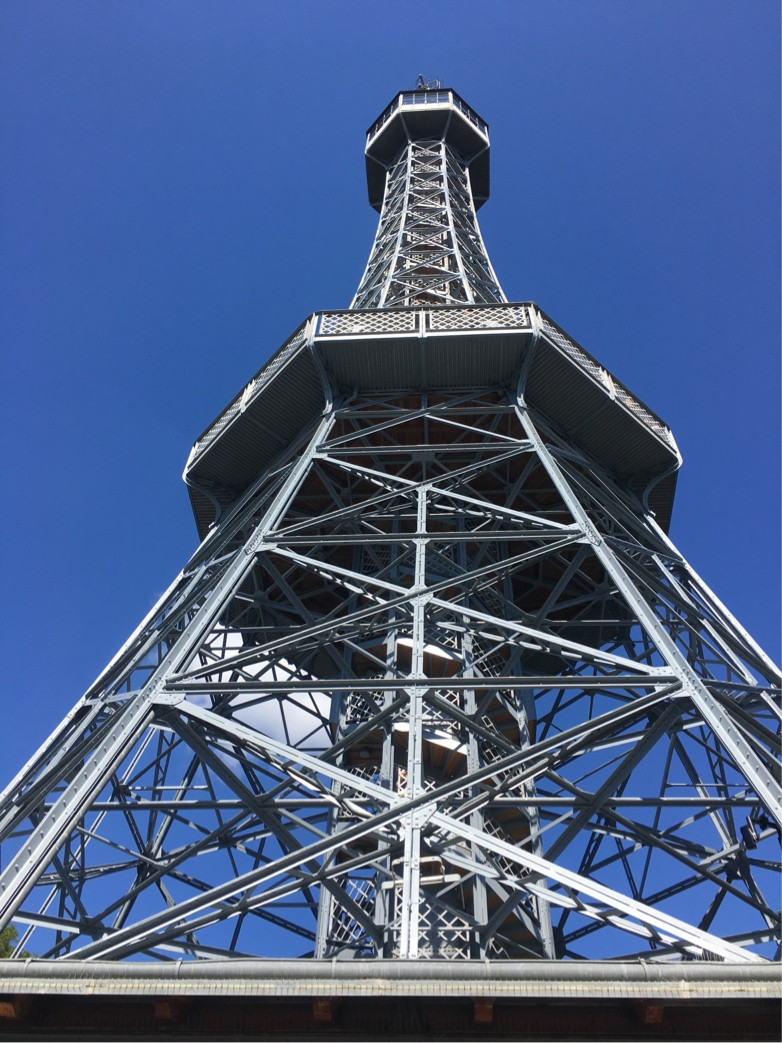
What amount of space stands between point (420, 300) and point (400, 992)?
18989mm

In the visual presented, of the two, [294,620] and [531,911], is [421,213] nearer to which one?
[294,620]

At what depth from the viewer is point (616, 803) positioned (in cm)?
911

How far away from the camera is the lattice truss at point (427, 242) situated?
22.1 meters

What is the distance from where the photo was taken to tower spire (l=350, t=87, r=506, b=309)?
22438mm

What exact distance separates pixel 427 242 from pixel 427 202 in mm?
3839

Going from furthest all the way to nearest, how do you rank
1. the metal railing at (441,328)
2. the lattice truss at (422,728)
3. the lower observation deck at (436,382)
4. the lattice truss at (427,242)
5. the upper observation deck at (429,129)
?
the upper observation deck at (429,129), the lattice truss at (427,242), the metal railing at (441,328), the lower observation deck at (436,382), the lattice truss at (422,728)

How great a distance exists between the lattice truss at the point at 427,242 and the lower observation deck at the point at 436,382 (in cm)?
257

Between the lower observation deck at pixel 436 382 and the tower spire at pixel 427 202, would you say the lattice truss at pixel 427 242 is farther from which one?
the lower observation deck at pixel 436 382

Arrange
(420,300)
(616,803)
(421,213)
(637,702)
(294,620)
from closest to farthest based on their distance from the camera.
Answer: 1. (637,702)
2. (616,803)
3. (294,620)
4. (420,300)
5. (421,213)

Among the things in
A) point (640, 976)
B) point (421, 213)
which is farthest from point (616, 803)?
point (421, 213)

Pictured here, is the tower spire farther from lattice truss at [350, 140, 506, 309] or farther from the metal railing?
the metal railing

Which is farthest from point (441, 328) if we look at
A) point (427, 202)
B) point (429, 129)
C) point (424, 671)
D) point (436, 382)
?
point (429, 129)

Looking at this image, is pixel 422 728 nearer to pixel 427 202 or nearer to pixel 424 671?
pixel 424 671

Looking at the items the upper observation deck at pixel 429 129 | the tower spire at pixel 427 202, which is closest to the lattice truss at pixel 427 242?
the tower spire at pixel 427 202
